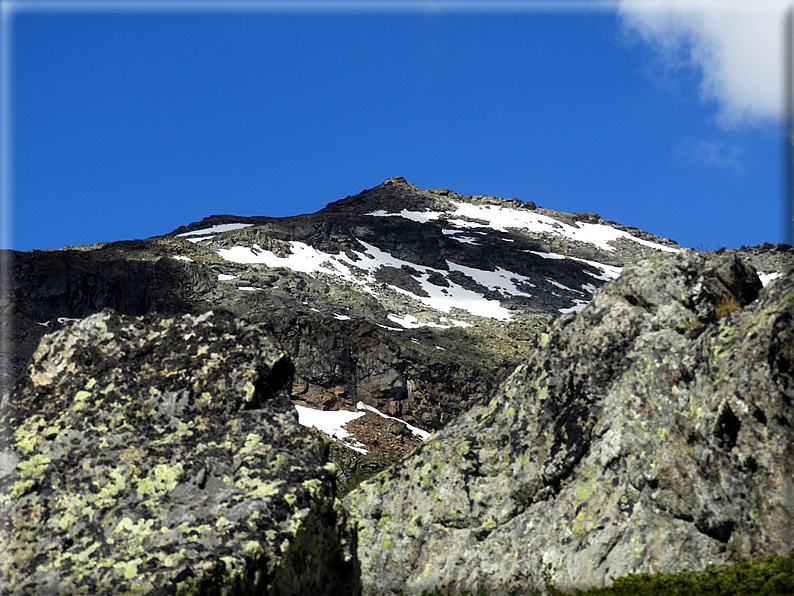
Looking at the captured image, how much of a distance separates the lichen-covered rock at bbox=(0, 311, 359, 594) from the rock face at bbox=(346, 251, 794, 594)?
204 inches

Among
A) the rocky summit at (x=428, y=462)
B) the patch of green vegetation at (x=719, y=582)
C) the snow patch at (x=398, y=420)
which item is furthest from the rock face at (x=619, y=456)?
the snow patch at (x=398, y=420)

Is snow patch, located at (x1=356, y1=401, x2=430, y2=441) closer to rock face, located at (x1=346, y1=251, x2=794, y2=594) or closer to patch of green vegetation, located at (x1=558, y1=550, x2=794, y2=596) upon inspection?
rock face, located at (x1=346, y1=251, x2=794, y2=594)

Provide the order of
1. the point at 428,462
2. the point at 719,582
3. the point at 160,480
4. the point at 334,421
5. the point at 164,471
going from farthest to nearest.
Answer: the point at 334,421 < the point at 428,462 < the point at 719,582 < the point at 164,471 < the point at 160,480

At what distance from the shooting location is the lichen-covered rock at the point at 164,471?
50.3 ft

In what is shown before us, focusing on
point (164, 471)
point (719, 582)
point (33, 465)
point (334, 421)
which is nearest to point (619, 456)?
point (719, 582)

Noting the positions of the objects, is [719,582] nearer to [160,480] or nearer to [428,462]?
[428,462]

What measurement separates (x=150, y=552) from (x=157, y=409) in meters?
3.47

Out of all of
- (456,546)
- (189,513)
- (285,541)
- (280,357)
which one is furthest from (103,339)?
(456,546)

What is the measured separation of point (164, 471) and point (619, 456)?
10291 millimetres

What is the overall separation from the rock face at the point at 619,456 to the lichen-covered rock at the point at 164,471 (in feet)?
17.0

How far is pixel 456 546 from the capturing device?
2238 centimetres

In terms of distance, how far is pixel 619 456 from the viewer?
2131cm

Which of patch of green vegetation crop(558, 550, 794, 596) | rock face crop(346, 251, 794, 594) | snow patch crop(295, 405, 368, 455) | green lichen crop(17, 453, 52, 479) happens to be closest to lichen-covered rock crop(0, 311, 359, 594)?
green lichen crop(17, 453, 52, 479)

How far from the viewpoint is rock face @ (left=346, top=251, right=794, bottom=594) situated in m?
19.3
